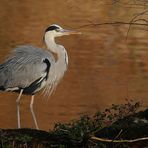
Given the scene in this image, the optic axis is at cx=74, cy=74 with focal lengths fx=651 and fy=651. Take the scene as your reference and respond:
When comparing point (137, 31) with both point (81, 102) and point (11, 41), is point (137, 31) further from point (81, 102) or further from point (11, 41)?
point (81, 102)

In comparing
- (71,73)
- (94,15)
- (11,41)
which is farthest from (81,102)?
(94,15)

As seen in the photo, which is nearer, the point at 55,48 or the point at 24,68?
the point at 24,68

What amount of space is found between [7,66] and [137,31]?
13471 millimetres

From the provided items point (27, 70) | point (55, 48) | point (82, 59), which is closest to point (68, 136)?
point (27, 70)

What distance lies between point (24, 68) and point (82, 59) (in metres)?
7.74

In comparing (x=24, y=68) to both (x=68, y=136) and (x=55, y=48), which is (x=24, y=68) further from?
(x=68, y=136)

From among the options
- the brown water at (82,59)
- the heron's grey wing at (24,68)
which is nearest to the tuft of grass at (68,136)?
the brown water at (82,59)

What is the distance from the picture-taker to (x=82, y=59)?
16.5 meters

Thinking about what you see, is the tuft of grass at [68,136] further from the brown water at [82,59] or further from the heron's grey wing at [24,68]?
the heron's grey wing at [24,68]

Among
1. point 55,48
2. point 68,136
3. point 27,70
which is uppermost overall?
point 55,48

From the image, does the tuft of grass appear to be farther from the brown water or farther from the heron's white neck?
the heron's white neck

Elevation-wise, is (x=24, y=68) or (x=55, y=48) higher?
(x=55, y=48)

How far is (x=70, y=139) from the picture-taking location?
5168mm

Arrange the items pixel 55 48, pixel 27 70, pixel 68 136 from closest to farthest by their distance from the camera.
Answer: pixel 68 136, pixel 27 70, pixel 55 48
